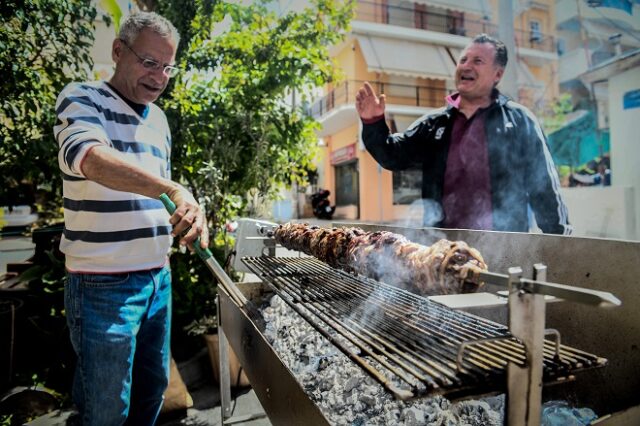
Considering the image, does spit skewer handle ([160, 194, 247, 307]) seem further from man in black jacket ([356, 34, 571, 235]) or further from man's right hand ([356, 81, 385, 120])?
man's right hand ([356, 81, 385, 120])

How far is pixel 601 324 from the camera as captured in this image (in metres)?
1.74

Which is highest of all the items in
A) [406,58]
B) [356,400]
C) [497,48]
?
[406,58]

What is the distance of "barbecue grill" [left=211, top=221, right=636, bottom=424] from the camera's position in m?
1.04

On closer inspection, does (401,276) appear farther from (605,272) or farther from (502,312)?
(605,272)

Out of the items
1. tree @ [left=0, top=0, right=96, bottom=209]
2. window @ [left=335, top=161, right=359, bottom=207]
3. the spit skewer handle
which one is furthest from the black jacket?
→ window @ [left=335, top=161, right=359, bottom=207]

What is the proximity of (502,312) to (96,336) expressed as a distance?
2.23 meters

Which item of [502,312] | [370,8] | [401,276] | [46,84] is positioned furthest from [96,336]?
[370,8]

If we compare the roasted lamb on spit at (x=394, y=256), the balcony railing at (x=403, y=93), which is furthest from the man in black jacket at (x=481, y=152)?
the balcony railing at (x=403, y=93)

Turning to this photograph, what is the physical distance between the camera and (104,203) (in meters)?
2.14

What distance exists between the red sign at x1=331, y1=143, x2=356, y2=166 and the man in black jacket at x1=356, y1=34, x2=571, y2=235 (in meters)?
17.0

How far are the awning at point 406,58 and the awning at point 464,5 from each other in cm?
192

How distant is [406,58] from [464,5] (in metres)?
3.37

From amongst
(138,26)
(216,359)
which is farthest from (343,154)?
(138,26)

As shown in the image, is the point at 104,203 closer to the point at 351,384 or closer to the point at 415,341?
the point at 351,384
